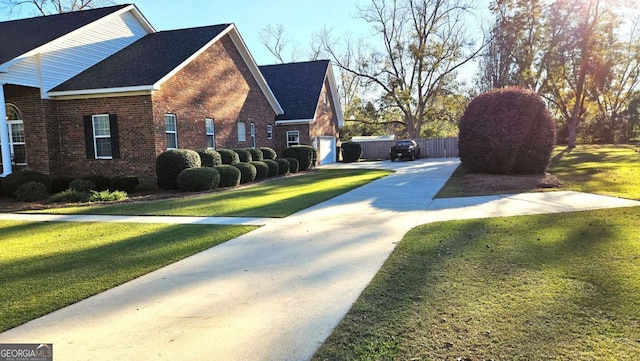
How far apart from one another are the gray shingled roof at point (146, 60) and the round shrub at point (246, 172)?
4632mm

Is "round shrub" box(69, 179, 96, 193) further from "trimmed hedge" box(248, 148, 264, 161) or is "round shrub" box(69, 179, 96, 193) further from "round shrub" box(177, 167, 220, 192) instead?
"trimmed hedge" box(248, 148, 264, 161)

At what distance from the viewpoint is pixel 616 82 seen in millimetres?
47000

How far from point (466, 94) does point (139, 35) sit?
31.7 m

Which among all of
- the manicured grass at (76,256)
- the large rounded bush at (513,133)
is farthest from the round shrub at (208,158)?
the large rounded bush at (513,133)

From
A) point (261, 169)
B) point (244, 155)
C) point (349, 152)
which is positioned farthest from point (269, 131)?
point (349, 152)

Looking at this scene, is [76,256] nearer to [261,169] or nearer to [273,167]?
[261,169]

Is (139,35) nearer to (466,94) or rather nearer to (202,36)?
(202,36)

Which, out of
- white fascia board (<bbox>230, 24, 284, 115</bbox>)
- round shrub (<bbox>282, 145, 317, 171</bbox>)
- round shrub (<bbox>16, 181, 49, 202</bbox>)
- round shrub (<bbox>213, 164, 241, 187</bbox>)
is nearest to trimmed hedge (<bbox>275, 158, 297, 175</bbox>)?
round shrub (<bbox>282, 145, 317, 171</bbox>)

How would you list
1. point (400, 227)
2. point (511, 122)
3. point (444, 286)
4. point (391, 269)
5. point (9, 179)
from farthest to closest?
point (511, 122) < point (9, 179) < point (400, 227) < point (391, 269) < point (444, 286)

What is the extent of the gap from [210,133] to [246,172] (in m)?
3.31

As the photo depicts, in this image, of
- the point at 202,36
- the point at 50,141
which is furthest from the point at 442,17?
the point at 50,141

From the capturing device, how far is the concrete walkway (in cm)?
326

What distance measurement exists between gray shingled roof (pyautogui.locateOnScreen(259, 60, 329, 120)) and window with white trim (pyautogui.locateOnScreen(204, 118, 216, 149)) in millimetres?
8990

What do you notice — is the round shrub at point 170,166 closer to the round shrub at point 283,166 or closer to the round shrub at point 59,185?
the round shrub at point 59,185
